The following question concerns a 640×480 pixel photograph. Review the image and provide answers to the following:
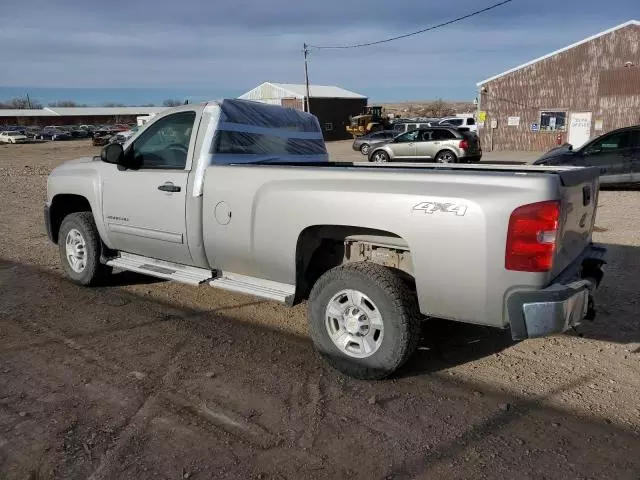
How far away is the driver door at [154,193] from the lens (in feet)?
15.6

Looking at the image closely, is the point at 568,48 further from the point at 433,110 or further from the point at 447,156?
the point at 433,110

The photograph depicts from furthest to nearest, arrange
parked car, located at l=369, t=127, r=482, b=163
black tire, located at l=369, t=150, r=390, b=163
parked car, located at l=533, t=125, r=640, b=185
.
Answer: black tire, located at l=369, t=150, r=390, b=163 → parked car, located at l=369, t=127, r=482, b=163 → parked car, located at l=533, t=125, r=640, b=185

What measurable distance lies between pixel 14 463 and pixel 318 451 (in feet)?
5.28

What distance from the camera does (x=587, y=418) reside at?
3320 millimetres

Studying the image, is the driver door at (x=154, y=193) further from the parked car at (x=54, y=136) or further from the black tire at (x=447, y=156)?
the parked car at (x=54, y=136)

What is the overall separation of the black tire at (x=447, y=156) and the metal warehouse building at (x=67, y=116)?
83.3 m

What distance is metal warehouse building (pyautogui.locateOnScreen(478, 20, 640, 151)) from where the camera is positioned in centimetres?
2775

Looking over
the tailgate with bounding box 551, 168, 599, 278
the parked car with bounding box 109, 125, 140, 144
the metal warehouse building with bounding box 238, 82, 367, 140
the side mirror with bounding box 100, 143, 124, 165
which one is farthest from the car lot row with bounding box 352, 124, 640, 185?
the metal warehouse building with bounding box 238, 82, 367, 140

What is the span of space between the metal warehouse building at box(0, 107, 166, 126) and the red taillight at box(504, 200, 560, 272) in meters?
99.5

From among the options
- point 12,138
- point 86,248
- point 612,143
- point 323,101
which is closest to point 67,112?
point 12,138

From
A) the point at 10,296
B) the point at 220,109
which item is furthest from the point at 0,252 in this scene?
the point at 220,109

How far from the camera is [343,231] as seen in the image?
399cm

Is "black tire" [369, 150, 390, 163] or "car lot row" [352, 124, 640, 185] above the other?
"car lot row" [352, 124, 640, 185]

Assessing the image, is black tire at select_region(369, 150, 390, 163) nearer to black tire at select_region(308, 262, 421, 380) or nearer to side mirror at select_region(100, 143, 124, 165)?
side mirror at select_region(100, 143, 124, 165)
